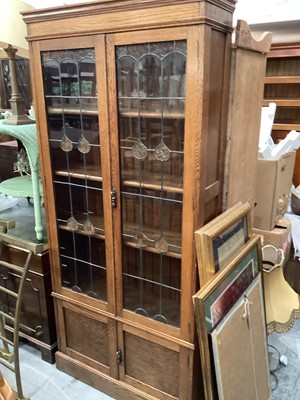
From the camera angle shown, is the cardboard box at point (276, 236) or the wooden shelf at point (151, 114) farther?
the cardboard box at point (276, 236)

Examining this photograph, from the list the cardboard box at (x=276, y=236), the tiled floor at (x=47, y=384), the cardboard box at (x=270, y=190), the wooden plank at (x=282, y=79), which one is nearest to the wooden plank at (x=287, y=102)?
the wooden plank at (x=282, y=79)

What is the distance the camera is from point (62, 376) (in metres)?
1.97

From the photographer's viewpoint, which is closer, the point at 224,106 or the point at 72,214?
the point at 224,106

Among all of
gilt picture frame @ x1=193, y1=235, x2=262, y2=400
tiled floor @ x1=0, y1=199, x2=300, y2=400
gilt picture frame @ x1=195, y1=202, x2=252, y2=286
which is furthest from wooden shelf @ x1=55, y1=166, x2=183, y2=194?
tiled floor @ x1=0, y1=199, x2=300, y2=400

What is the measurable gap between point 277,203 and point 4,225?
1565mm

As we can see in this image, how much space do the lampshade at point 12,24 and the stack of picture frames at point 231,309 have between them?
1.25 m

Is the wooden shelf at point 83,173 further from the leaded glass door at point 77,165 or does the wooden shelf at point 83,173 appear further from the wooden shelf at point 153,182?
the wooden shelf at point 153,182

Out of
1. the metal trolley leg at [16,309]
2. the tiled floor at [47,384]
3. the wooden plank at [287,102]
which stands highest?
the wooden plank at [287,102]

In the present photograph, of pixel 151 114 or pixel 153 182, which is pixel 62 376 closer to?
pixel 153 182

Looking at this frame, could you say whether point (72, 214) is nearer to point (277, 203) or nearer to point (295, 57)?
point (277, 203)

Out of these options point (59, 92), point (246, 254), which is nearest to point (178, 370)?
point (246, 254)

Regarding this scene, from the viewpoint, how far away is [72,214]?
5.75ft

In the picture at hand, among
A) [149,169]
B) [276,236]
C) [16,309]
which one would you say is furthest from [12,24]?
[276,236]

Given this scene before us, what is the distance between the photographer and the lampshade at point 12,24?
5.20 ft
